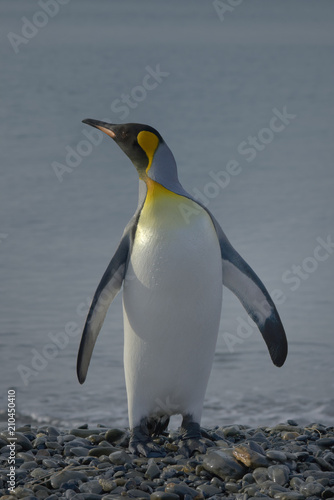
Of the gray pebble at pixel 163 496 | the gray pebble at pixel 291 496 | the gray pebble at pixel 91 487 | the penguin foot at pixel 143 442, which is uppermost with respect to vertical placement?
the penguin foot at pixel 143 442

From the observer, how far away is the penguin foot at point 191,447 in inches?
128

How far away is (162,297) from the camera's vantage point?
3.27m

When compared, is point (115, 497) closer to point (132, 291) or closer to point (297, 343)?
point (132, 291)

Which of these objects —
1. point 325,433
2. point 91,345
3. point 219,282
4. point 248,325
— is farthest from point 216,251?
point 248,325

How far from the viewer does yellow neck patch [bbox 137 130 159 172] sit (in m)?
3.34

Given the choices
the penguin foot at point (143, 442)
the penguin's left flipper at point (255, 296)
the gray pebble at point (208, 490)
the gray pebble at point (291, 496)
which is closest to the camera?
the gray pebble at point (291, 496)

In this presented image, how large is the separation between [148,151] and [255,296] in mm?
762

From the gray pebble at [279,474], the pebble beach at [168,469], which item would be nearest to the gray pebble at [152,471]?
the pebble beach at [168,469]

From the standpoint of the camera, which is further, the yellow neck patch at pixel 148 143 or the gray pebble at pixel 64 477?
the yellow neck patch at pixel 148 143

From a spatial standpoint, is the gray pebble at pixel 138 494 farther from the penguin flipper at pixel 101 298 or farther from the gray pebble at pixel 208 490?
the penguin flipper at pixel 101 298

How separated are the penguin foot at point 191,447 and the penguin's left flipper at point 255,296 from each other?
1.65 feet

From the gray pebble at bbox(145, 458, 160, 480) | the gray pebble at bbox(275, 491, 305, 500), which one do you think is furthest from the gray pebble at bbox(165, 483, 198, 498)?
the gray pebble at bbox(275, 491, 305, 500)

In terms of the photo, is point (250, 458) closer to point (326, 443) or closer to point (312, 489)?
point (312, 489)

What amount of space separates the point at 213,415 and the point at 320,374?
33.8 inches
